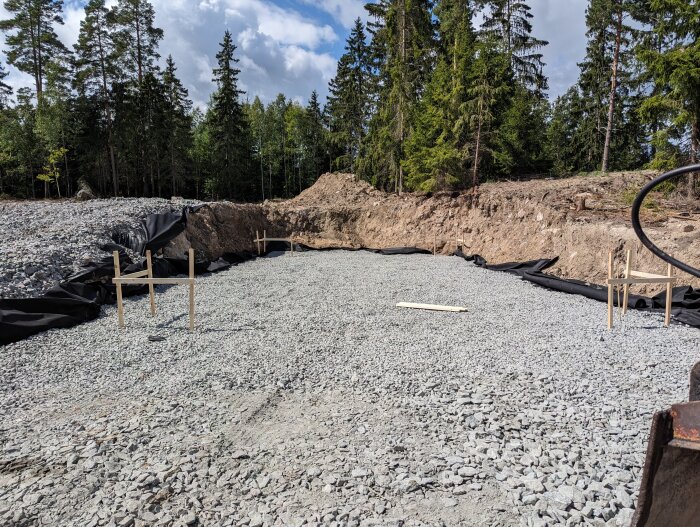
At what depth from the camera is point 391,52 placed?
23.3 m

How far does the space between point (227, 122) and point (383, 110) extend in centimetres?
1418

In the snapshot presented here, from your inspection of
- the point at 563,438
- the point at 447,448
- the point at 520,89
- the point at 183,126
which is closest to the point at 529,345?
the point at 563,438

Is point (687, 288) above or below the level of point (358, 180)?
below

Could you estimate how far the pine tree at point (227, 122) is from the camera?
3145 cm

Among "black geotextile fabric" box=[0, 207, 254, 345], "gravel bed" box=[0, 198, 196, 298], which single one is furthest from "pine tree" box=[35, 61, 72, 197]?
"black geotextile fabric" box=[0, 207, 254, 345]

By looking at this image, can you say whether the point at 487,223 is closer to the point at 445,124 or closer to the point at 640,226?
the point at 445,124

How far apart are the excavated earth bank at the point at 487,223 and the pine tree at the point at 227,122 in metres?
10.4

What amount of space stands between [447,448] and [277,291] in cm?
665

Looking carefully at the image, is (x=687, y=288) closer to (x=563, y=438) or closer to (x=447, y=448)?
(x=563, y=438)

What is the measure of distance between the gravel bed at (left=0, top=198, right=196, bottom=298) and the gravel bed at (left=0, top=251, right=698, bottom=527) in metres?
2.21

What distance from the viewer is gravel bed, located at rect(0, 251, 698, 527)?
8.07ft

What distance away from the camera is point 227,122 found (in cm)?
3144

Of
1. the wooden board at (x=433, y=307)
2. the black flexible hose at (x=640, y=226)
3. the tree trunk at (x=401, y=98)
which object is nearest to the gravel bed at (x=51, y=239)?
the wooden board at (x=433, y=307)

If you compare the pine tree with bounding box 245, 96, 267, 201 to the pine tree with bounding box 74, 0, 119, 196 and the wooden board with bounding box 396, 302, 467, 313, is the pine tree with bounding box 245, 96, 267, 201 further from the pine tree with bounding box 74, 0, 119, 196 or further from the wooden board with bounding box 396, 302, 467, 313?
the wooden board with bounding box 396, 302, 467, 313
